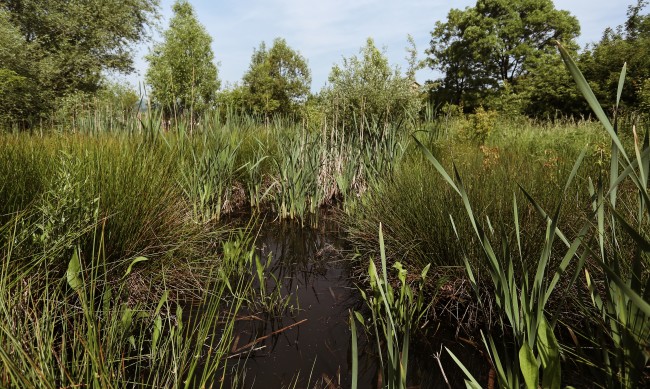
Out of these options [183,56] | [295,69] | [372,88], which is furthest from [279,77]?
[372,88]

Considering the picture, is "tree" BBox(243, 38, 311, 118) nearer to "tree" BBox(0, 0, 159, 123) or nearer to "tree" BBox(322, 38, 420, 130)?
"tree" BBox(0, 0, 159, 123)

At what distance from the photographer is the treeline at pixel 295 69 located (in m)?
8.43

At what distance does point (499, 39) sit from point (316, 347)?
29634 millimetres

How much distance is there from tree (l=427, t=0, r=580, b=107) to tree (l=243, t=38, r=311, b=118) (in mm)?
12502

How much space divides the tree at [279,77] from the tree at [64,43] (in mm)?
8089

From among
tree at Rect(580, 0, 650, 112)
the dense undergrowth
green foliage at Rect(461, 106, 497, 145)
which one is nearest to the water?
the dense undergrowth

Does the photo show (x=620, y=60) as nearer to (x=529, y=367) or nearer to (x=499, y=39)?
(x=499, y=39)

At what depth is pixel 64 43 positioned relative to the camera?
47.3ft

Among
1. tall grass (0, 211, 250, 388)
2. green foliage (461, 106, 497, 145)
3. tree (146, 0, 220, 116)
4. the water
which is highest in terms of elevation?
tree (146, 0, 220, 116)

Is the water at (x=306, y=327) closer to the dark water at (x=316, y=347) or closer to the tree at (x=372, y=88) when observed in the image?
the dark water at (x=316, y=347)

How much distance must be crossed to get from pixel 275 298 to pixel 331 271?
2.77 ft

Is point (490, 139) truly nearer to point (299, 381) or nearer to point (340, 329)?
point (340, 329)

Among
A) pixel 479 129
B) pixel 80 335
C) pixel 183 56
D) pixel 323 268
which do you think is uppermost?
pixel 183 56

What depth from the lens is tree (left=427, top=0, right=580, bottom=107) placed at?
2597 cm
